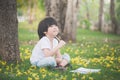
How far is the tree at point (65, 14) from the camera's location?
1628 centimetres

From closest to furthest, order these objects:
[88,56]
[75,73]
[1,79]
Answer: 1. [1,79]
2. [75,73]
3. [88,56]

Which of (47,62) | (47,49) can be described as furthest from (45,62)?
(47,49)

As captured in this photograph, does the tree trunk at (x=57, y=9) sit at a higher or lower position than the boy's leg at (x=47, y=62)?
higher

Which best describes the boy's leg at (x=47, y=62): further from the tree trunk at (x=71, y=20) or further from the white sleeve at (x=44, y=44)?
the tree trunk at (x=71, y=20)

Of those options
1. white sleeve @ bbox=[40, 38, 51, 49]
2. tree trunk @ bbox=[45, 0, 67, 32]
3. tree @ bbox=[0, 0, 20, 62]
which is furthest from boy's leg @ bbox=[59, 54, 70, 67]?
tree trunk @ bbox=[45, 0, 67, 32]

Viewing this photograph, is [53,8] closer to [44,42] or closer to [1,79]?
[44,42]

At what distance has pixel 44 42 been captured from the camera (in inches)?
328

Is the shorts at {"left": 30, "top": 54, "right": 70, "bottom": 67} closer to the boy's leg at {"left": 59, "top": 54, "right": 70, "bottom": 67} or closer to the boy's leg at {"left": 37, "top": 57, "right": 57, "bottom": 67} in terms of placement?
the boy's leg at {"left": 37, "top": 57, "right": 57, "bottom": 67}

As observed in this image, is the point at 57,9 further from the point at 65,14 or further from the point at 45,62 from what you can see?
the point at 45,62

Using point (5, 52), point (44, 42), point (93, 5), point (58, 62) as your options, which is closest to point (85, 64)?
point (58, 62)

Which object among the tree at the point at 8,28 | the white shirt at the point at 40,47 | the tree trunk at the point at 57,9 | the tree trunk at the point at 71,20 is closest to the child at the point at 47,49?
the white shirt at the point at 40,47

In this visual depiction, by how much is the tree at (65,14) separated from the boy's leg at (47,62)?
802cm

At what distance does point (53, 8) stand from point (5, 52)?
308 inches

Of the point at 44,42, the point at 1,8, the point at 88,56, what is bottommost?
the point at 88,56
